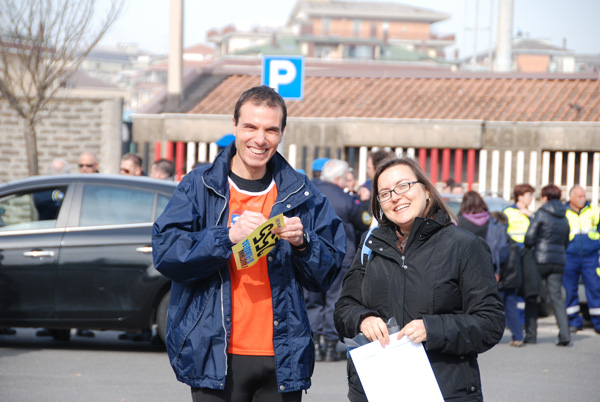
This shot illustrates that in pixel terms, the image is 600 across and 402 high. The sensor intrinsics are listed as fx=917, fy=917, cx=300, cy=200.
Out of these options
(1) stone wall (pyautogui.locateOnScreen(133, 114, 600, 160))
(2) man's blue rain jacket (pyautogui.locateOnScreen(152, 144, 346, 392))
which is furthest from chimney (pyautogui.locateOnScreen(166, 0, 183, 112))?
(2) man's blue rain jacket (pyautogui.locateOnScreen(152, 144, 346, 392))

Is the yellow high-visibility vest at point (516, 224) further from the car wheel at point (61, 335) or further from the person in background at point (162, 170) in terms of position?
the car wheel at point (61, 335)

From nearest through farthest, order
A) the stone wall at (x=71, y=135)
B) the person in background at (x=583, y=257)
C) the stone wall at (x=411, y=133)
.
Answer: the person in background at (x=583, y=257) → the stone wall at (x=71, y=135) → the stone wall at (x=411, y=133)

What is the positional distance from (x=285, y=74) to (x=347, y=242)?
111 inches

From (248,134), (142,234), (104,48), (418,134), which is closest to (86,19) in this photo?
(418,134)

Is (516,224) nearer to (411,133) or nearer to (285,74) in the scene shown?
(285,74)

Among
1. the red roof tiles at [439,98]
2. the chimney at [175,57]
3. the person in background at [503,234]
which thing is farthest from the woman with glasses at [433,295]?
the chimney at [175,57]

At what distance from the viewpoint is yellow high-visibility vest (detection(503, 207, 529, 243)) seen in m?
12.1

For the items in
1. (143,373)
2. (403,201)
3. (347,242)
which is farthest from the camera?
(347,242)

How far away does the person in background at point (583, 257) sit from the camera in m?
12.3

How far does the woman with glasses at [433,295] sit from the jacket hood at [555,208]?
8.42 meters

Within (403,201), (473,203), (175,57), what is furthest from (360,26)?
(403,201)

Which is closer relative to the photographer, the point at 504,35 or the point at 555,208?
the point at 555,208

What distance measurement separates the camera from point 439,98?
22406 mm

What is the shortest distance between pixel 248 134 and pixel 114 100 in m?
16.6
